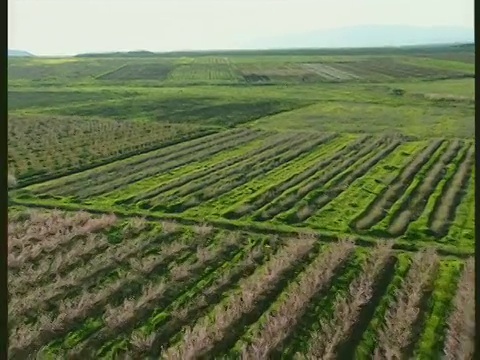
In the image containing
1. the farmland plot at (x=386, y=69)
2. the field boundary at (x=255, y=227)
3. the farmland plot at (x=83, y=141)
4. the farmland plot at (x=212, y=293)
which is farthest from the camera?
the farmland plot at (x=386, y=69)

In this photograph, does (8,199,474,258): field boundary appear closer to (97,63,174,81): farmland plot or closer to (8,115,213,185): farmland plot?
(8,115,213,185): farmland plot

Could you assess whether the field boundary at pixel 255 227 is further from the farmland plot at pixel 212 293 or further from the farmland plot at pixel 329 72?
the farmland plot at pixel 329 72

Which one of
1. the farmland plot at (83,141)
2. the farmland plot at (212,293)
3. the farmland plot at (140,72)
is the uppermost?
the farmland plot at (140,72)

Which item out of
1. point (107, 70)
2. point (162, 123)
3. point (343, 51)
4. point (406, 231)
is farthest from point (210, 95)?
point (406, 231)

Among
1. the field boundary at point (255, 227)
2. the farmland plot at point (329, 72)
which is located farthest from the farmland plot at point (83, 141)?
the farmland plot at point (329, 72)

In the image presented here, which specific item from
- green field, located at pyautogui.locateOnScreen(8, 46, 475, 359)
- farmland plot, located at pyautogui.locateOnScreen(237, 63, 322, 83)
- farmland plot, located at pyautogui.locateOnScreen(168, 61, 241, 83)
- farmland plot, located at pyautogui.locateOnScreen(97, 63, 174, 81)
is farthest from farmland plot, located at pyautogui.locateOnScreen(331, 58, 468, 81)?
farmland plot, located at pyautogui.locateOnScreen(97, 63, 174, 81)

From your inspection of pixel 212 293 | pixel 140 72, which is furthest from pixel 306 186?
pixel 140 72

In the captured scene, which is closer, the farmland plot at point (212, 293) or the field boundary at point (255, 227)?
the farmland plot at point (212, 293)

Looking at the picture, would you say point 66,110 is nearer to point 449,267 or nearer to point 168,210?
point 168,210
